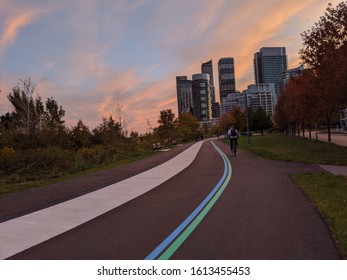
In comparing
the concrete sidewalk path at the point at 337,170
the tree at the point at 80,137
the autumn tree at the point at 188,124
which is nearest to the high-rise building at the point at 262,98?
the autumn tree at the point at 188,124

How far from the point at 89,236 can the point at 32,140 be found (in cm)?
2798

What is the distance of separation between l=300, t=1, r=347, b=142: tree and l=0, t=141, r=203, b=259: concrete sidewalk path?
1333 cm

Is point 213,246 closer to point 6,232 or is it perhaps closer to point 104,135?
point 6,232

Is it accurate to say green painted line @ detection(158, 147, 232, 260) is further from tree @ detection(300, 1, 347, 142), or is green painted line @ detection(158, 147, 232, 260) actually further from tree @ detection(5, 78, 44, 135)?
tree @ detection(5, 78, 44, 135)

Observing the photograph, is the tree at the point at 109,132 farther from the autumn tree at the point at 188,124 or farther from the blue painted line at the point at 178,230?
the autumn tree at the point at 188,124

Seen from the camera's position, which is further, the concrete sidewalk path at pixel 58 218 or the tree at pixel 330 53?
the tree at pixel 330 53

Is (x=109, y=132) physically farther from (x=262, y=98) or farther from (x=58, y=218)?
(x=262, y=98)

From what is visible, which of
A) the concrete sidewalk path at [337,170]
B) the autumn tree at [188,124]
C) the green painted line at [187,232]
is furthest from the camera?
the autumn tree at [188,124]

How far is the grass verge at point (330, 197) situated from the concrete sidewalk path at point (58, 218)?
4.53 m

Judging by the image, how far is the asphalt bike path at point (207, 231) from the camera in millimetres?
4535

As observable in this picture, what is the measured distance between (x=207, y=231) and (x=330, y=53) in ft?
57.8

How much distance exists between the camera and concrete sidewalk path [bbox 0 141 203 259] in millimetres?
5293

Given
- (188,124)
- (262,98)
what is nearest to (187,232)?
(188,124)

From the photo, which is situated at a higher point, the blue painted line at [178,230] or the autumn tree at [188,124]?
the autumn tree at [188,124]
